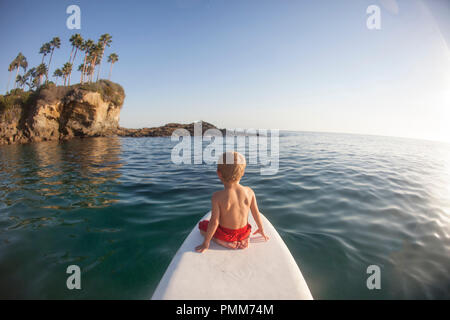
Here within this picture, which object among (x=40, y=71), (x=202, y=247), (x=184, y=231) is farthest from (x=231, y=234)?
(x=40, y=71)

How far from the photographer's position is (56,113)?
1136 inches

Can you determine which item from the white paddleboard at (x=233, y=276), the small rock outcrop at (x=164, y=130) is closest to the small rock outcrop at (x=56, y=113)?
the small rock outcrop at (x=164, y=130)

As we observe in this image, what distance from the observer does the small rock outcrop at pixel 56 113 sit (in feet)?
83.0

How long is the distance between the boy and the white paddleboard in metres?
0.14

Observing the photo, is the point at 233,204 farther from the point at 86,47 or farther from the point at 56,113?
the point at 86,47

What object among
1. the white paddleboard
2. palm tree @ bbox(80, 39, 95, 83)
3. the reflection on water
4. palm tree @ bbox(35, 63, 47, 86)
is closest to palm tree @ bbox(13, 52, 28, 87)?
palm tree @ bbox(35, 63, 47, 86)

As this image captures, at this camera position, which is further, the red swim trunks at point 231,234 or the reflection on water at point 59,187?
the reflection on water at point 59,187

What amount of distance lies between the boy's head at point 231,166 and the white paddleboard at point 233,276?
0.97m

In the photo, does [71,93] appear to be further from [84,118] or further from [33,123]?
[33,123]

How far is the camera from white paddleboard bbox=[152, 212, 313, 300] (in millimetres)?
1885

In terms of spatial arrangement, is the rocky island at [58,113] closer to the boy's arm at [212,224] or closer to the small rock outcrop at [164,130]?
the small rock outcrop at [164,130]

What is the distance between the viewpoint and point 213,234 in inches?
103
